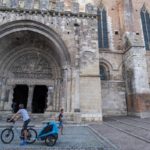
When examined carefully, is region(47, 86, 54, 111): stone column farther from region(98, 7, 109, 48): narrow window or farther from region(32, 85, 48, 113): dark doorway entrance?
region(98, 7, 109, 48): narrow window

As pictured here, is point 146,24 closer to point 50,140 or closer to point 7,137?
point 50,140

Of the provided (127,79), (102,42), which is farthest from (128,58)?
(102,42)

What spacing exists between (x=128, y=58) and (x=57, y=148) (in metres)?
11.0

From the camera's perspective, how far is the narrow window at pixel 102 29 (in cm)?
1484

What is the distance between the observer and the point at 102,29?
15320 millimetres

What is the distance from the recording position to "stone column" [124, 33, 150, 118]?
1142cm

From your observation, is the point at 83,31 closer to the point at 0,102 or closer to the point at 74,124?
the point at 74,124

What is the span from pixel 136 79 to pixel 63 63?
6046 millimetres

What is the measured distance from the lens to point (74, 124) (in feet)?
27.0

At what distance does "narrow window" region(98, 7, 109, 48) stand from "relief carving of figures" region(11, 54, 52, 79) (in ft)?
20.3

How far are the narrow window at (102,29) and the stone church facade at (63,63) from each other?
2.34 m

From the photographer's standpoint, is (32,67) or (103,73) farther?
(103,73)

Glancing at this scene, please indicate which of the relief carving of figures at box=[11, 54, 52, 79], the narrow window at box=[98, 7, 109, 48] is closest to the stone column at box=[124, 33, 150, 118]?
the narrow window at box=[98, 7, 109, 48]

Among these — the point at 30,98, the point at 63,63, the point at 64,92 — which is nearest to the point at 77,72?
the point at 63,63
